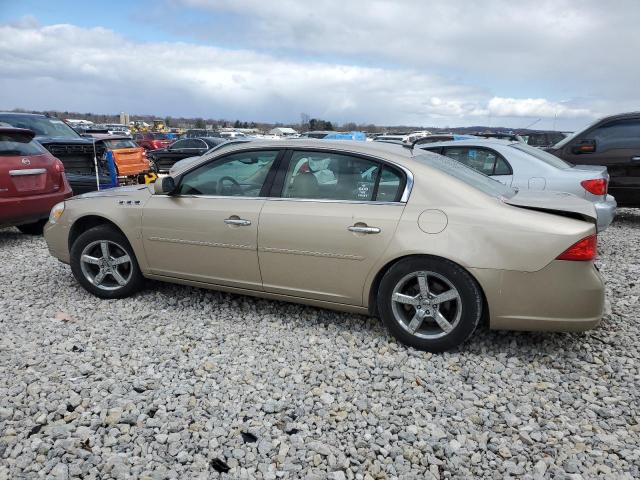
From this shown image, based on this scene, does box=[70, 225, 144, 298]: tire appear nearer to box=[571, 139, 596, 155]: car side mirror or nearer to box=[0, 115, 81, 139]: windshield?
box=[0, 115, 81, 139]: windshield

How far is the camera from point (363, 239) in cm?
343

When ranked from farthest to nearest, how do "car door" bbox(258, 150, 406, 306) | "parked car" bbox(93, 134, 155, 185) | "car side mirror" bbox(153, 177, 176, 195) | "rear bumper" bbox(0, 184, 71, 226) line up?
"parked car" bbox(93, 134, 155, 185) < "rear bumper" bbox(0, 184, 71, 226) < "car side mirror" bbox(153, 177, 176, 195) < "car door" bbox(258, 150, 406, 306)

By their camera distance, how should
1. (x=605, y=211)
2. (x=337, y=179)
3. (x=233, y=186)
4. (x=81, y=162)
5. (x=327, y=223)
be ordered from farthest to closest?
(x=81, y=162)
(x=605, y=211)
(x=233, y=186)
(x=337, y=179)
(x=327, y=223)

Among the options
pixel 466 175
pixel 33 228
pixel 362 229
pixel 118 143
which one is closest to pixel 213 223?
pixel 362 229

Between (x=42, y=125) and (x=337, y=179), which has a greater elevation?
(x=42, y=125)

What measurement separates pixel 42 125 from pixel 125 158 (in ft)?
7.79

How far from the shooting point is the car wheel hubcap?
3.31 metres

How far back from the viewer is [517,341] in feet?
12.0

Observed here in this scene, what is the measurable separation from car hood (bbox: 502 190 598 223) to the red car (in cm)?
602

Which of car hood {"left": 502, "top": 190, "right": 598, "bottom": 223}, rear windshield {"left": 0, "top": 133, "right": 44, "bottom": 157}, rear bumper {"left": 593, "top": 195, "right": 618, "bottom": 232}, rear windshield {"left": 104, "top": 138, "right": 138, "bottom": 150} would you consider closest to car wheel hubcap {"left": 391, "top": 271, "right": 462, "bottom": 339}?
car hood {"left": 502, "top": 190, "right": 598, "bottom": 223}

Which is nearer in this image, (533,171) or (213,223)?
(213,223)

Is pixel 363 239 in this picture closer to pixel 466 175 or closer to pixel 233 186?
pixel 466 175

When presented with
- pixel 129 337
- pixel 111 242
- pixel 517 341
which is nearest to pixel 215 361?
pixel 129 337

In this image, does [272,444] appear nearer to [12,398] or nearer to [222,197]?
[12,398]
